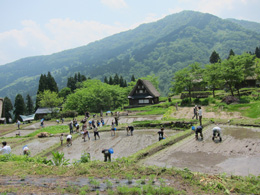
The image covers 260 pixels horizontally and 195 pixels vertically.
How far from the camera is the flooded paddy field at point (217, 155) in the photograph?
33.6ft

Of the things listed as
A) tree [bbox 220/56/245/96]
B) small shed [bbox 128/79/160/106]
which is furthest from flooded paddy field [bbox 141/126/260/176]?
small shed [bbox 128/79/160/106]

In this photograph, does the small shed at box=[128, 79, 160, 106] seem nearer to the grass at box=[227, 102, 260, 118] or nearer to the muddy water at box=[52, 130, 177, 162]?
the grass at box=[227, 102, 260, 118]

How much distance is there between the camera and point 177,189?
24.5 feet

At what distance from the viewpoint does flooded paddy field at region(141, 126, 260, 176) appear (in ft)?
33.6

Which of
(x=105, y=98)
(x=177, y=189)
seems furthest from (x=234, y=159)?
(x=105, y=98)

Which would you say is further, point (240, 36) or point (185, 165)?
point (240, 36)

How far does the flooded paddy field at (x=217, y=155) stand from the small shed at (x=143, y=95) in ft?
126

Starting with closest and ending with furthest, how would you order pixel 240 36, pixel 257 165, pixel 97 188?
pixel 97 188, pixel 257 165, pixel 240 36

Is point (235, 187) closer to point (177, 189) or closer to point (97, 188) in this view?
point (177, 189)

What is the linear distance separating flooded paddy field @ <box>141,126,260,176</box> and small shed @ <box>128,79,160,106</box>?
38.4m

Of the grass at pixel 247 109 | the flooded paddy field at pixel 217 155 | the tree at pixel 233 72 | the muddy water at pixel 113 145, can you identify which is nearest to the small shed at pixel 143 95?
the tree at pixel 233 72

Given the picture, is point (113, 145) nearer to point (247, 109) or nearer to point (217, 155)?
point (217, 155)

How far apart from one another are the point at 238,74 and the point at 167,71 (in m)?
117

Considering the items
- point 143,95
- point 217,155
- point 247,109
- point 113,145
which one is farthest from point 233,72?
point 217,155
